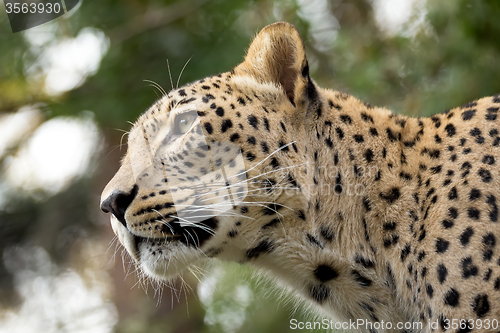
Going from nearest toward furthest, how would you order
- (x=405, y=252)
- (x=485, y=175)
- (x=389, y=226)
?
(x=485, y=175) < (x=405, y=252) < (x=389, y=226)

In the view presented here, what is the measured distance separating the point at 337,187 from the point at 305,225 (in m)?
0.37

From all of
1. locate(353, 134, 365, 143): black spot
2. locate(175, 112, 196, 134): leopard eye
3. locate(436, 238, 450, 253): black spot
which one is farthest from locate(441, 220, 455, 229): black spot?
locate(175, 112, 196, 134): leopard eye

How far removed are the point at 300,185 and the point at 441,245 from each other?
Answer: 1071mm

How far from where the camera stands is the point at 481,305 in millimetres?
3020

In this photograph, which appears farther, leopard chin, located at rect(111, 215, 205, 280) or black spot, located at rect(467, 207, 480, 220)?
leopard chin, located at rect(111, 215, 205, 280)

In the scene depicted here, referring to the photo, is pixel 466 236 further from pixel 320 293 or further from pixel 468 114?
pixel 320 293

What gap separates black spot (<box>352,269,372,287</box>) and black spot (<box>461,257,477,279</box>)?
0.81 meters

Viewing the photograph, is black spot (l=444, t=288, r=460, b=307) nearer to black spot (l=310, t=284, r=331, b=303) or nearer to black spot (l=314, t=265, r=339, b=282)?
black spot (l=314, t=265, r=339, b=282)

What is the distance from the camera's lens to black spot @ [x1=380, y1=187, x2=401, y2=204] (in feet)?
11.9

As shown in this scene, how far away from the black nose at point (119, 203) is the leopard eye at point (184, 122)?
1.98 ft

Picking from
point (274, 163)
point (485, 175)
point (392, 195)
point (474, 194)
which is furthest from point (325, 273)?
point (485, 175)

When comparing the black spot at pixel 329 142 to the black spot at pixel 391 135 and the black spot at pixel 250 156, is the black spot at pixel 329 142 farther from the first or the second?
the black spot at pixel 250 156

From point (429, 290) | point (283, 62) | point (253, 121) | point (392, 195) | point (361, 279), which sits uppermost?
point (283, 62)

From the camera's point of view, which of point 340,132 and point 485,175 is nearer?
point 485,175
